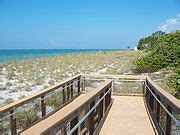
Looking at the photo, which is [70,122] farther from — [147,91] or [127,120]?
[147,91]

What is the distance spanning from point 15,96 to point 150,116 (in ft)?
20.9

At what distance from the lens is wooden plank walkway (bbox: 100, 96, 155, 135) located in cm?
494

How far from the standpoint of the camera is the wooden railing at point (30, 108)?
4398 mm

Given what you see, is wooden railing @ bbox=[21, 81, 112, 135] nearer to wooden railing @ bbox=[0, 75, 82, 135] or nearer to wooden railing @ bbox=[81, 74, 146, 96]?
wooden railing @ bbox=[0, 75, 82, 135]

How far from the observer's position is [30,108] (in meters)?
7.36

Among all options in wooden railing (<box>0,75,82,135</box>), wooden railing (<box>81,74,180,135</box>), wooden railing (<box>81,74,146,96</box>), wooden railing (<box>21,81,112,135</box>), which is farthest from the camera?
wooden railing (<box>81,74,146,96</box>)

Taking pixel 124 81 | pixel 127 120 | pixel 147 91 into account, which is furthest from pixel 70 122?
pixel 124 81

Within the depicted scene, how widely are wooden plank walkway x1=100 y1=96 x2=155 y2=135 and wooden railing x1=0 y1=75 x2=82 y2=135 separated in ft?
4.65

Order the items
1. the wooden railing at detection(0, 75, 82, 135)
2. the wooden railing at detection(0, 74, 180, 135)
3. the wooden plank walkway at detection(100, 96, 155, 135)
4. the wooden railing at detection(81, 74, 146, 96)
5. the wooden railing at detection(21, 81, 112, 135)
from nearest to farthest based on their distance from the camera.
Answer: the wooden railing at detection(21, 81, 112, 135) → the wooden railing at detection(0, 74, 180, 135) → the wooden railing at detection(0, 75, 82, 135) → the wooden plank walkway at detection(100, 96, 155, 135) → the wooden railing at detection(81, 74, 146, 96)

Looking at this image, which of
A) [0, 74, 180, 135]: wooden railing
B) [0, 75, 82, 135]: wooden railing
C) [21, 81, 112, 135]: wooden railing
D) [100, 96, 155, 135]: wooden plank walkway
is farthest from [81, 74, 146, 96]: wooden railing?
[21, 81, 112, 135]: wooden railing

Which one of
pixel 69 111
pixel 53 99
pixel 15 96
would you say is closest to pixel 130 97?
pixel 53 99

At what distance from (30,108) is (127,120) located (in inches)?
121

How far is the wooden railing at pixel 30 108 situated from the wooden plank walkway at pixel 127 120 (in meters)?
1.42

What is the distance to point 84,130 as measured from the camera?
4004mm
